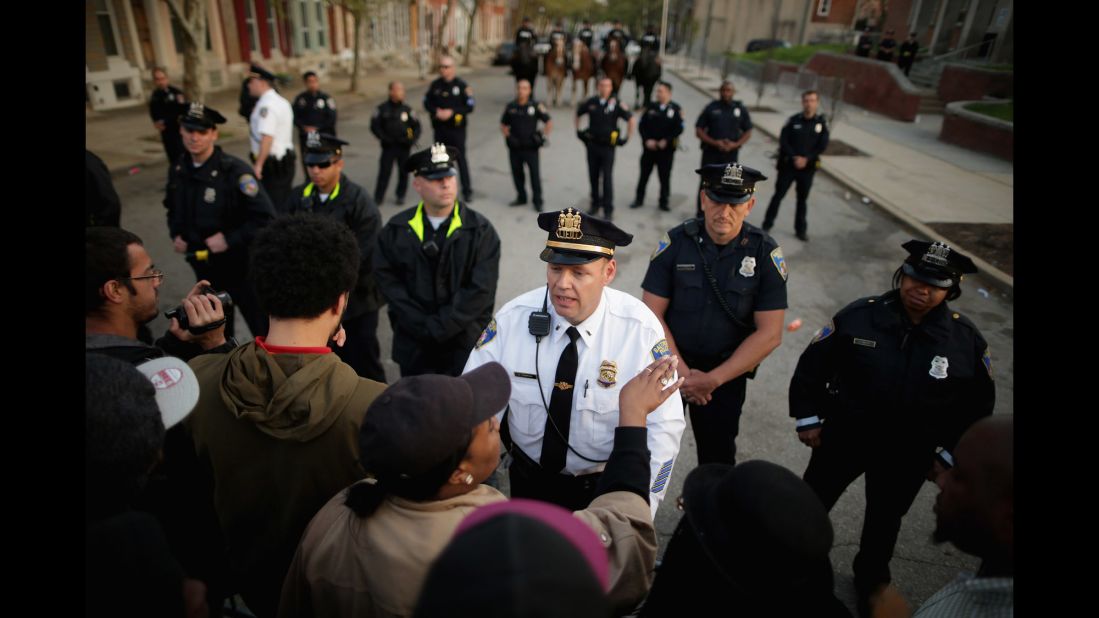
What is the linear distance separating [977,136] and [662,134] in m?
9.69

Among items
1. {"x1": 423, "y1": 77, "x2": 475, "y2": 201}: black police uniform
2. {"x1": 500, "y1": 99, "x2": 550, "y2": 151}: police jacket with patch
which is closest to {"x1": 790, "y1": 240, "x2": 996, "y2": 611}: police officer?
{"x1": 500, "y1": 99, "x2": 550, "y2": 151}: police jacket with patch

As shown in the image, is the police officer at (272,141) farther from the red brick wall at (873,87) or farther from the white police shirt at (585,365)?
the red brick wall at (873,87)

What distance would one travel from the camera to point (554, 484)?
244 cm

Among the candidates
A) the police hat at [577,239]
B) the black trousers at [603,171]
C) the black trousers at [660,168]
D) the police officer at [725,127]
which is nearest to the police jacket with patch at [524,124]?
the black trousers at [603,171]

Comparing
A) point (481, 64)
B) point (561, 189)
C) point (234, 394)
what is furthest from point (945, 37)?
point (481, 64)

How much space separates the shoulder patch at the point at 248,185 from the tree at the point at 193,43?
8995 mm

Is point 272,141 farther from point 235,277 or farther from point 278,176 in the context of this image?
point 235,277

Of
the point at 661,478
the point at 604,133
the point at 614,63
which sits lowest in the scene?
the point at 661,478

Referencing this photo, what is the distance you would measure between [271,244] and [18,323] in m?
0.79

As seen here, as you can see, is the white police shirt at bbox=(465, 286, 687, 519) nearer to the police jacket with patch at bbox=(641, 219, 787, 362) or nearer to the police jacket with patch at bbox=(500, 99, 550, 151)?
the police jacket with patch at bbox=(641, 219, 787, 362)

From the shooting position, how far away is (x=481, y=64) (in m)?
36.7

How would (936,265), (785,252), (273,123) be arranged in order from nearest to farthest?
(936,265), (273,123), (785,252)

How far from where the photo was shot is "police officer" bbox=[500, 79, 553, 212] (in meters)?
8.80

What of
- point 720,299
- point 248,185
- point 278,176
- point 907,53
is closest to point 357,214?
point 248,185
